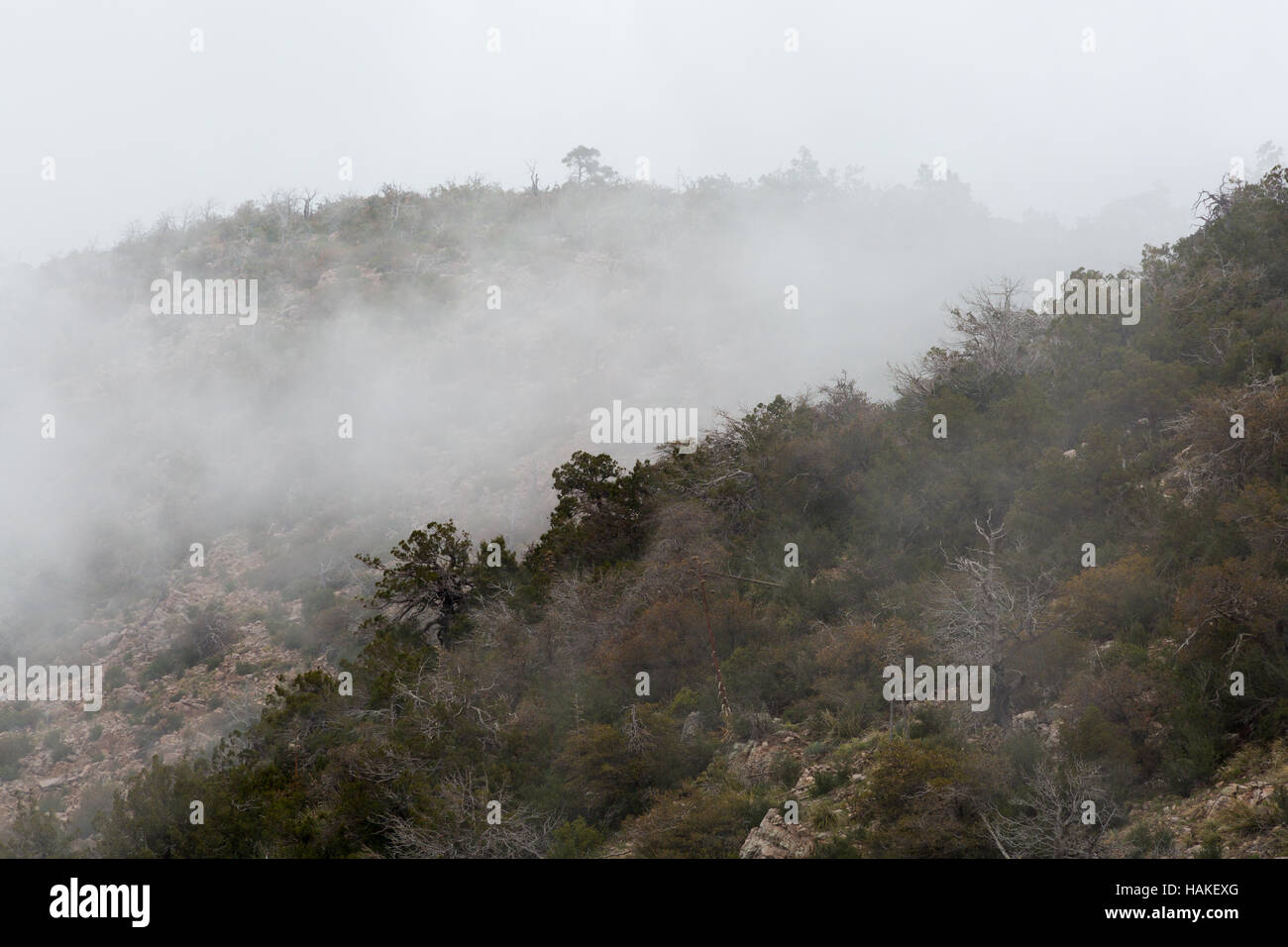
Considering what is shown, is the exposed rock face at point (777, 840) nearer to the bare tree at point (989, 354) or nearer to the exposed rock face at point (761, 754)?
the exposed rock face at point (761, 754)

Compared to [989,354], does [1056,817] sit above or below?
below

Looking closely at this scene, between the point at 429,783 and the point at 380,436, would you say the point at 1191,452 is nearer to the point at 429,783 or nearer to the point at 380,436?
the point at 429,783

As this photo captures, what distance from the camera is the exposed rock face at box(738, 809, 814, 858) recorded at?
28.3ft

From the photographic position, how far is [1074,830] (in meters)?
7.47

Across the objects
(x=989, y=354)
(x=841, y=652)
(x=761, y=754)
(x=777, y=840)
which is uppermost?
(x=989, y=354)

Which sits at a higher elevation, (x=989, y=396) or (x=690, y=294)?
(x=690, y=294)

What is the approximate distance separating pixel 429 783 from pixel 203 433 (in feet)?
83.5

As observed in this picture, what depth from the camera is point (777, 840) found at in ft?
29.2

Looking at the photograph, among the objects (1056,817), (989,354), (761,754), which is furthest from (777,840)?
(989,354)

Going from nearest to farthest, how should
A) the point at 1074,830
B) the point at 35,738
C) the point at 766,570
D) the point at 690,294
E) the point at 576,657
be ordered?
1. the point at 1074,830
2. the point at 576,657
3. the point at 766,570
4. the point at 35,738
5. the point at 690,294

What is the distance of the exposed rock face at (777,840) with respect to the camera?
28.3ft

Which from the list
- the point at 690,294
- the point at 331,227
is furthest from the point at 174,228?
the point at 690,294

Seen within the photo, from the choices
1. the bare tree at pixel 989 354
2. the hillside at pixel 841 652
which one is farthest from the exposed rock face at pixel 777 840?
the bare tree at pixel 989 354

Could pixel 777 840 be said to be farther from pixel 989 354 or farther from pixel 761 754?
pixel 989 354
